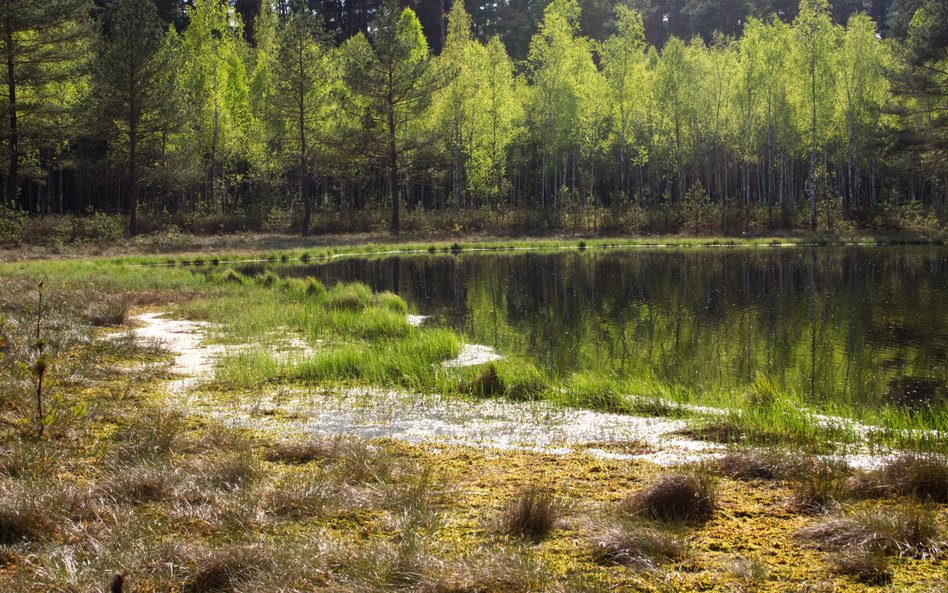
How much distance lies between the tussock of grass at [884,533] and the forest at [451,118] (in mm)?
37445

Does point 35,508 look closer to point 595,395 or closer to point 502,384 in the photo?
point 502,384

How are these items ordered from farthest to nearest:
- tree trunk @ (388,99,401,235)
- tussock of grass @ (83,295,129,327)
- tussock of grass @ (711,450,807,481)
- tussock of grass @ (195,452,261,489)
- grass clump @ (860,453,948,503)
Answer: tree trunk @ (388,99,401,235) < tussock of grass @ (83,295,129,327) < tussock of grass @ (711,450,807,481) < tussock of grass @ (195,452,261,489) < grass clump @ (860,453,948,503)

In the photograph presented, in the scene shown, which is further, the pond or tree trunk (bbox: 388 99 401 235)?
tree trunk (bbox: 388 99 401 235)

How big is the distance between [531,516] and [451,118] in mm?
46329

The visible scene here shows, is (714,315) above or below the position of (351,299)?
below

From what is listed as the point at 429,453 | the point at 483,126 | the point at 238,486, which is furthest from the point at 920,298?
the point at 483,126

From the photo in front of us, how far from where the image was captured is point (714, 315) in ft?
51.0

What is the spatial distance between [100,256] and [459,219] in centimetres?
2192

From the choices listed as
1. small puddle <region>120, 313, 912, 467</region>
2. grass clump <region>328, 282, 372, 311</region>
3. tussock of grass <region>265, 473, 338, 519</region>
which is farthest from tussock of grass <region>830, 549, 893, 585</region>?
grass clump <region>328, 282, 372, 311</region>

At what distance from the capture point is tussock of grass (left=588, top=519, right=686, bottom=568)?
377cm

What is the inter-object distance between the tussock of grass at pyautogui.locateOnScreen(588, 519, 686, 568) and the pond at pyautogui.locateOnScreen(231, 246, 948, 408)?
5.20 m

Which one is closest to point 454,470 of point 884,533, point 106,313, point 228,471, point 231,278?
point 228,471

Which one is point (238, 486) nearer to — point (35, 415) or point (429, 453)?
point (429, 453)

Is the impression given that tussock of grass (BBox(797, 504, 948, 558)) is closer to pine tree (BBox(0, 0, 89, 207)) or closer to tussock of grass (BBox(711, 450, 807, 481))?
tussock of grass (BBox(711, 450, 807, 481))
